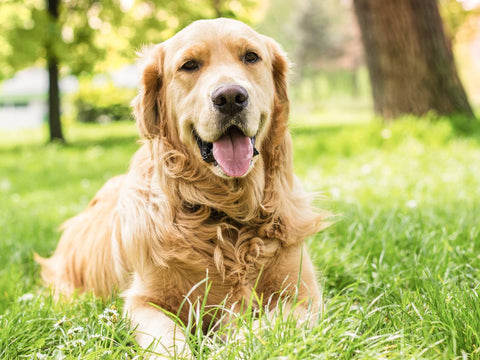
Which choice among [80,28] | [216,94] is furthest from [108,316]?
[80,28]

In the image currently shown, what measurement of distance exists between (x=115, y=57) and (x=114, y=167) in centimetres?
899

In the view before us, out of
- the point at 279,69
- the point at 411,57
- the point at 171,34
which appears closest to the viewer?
the point at 279,69

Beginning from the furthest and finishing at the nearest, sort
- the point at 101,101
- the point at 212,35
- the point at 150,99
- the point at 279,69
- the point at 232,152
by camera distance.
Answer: the point at 101,101 → the point at 279,69 → the point at 150,99 → the point at 212,35 → the point at 232,152

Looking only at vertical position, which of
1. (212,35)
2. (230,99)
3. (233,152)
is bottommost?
(233,152)

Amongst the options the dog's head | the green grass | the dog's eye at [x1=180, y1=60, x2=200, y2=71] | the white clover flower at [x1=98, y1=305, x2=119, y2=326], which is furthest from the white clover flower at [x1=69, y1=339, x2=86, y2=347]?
the dog's eye at [x1=180, y1=60, x2=200, y2=71]

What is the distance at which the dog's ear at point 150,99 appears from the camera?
2.68 m

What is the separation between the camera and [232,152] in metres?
2.44

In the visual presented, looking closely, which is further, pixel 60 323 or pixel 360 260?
pixel 360 260

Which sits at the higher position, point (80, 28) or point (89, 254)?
point (80, 28)

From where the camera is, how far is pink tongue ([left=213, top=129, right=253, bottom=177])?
2404 millimetres

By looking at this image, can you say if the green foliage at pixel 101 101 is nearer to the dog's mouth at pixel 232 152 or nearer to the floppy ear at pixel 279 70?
the floppy ear at pixel 279 70

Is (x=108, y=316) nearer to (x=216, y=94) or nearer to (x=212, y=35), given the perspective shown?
(x=216, y=94)

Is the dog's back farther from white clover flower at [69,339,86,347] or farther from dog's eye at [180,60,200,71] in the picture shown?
dog's eye at [180,60,200,71]

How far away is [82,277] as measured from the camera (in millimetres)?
3119
